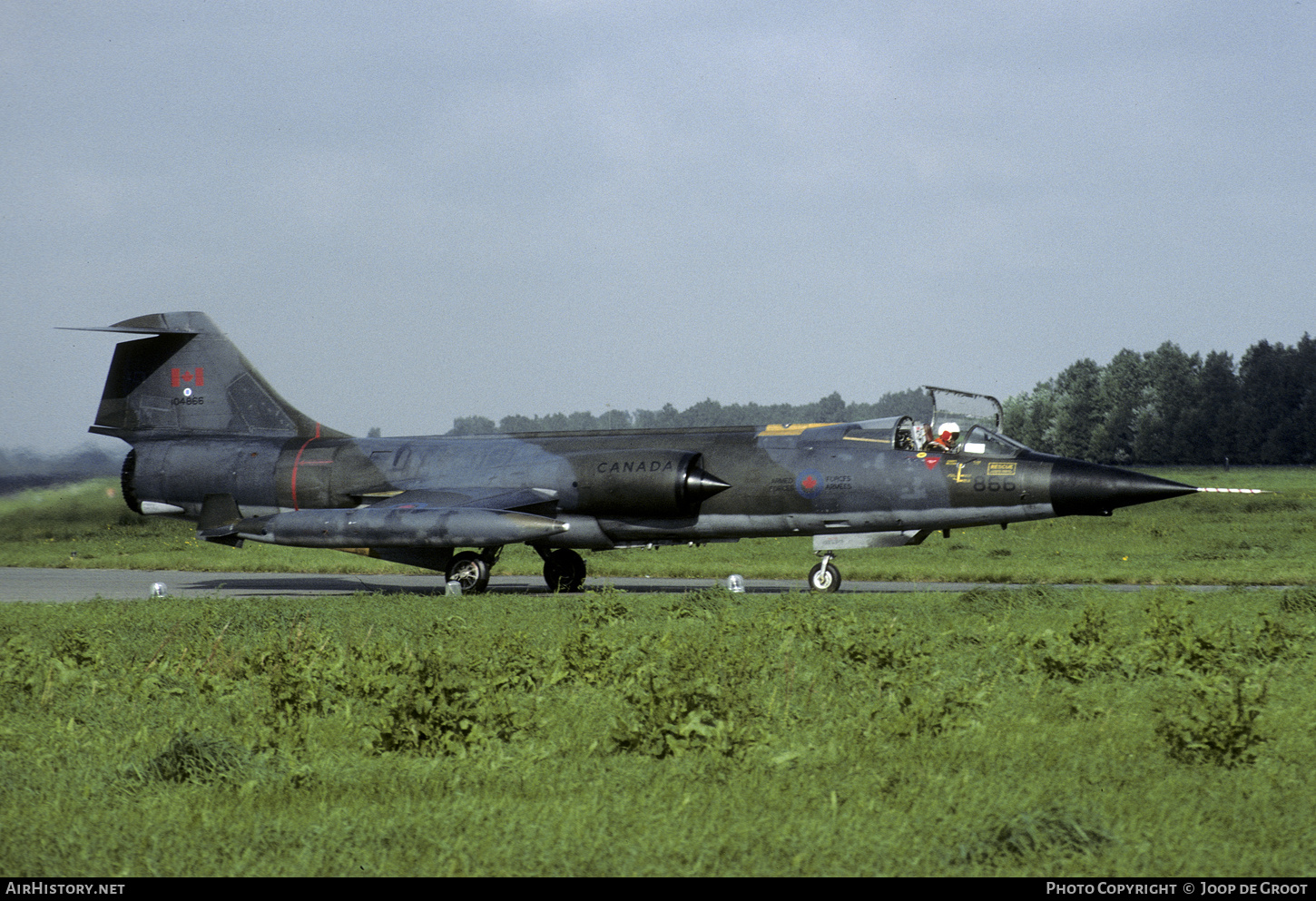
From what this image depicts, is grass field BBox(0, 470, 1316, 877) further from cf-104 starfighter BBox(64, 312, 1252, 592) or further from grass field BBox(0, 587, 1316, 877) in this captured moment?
cf-104 starfighter BBox(64, 312, 1252, 592)

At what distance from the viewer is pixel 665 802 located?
6.63 m

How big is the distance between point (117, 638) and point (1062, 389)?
11780 cm

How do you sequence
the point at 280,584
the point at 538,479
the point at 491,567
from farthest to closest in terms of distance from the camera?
the point at 280,584 < the point at 491,567 < the point at 538,479

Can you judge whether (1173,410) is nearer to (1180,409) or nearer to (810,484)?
(1180,409)

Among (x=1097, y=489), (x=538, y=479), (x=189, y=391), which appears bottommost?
(x=1097, y=489)

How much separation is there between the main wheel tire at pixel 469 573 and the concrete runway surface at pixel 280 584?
818 millimetres

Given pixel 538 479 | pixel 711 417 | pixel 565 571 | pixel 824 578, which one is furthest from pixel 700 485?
pixel 711 417

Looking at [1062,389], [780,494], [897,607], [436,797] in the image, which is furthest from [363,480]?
[1062,389]

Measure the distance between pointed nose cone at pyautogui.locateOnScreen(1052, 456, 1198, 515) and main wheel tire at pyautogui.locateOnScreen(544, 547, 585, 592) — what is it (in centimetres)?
914

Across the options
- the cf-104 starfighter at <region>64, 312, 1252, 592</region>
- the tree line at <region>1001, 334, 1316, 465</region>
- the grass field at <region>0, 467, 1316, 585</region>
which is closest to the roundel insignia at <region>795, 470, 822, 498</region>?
the cf-104 starfighter at <region>64, 312, 1252, 592</region>

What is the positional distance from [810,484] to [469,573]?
259 inches

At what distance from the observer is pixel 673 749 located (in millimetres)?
7812

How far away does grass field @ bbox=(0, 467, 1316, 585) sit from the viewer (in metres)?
26.3

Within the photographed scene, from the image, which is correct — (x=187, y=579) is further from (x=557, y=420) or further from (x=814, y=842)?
(x=557, y=420)
